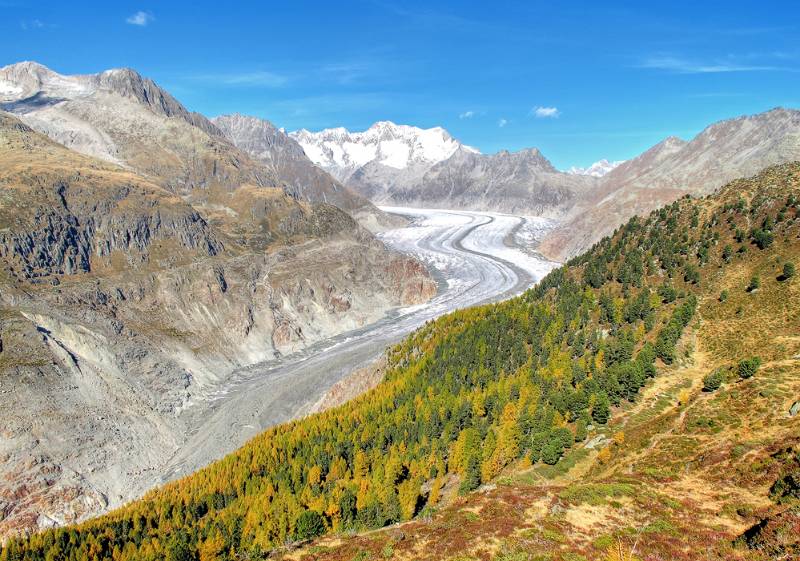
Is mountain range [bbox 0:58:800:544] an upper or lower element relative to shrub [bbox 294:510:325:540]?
upper

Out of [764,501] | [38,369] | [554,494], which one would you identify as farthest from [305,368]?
[764,501]

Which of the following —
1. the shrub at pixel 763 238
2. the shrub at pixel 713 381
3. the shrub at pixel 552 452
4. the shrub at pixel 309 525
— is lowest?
the shrub at pixel 309 525

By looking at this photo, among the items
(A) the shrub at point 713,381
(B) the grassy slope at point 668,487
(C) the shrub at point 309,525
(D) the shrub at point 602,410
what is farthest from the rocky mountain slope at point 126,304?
(A) the shrub at point 713,381

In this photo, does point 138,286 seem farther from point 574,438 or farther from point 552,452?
point 574,438

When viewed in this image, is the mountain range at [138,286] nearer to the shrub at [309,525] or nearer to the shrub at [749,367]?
the shrub at [309,525]

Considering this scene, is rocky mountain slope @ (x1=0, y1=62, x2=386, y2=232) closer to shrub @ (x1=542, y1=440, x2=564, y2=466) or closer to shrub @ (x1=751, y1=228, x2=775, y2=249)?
shrub @ (x1=542, y1=440, x2=564, y2=466)

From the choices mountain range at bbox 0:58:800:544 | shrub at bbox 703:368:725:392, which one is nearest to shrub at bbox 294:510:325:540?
mountain range at bbox 0:58:800:544
